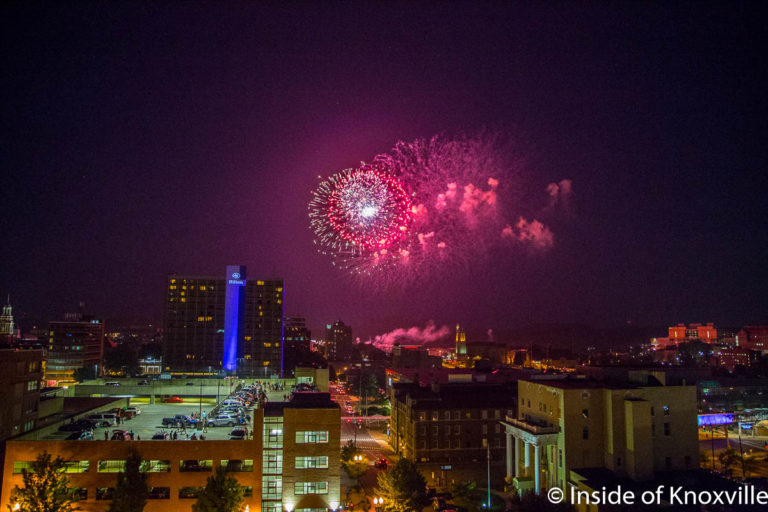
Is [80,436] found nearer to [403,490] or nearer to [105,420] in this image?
[105,420]

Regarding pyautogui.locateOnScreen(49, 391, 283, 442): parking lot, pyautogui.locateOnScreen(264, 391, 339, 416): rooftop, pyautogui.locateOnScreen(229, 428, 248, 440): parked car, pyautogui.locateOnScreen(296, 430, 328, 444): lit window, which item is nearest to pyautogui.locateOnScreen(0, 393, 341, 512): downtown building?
pyautogui.locateOnScreen(296, 430, 328, 444): lit window

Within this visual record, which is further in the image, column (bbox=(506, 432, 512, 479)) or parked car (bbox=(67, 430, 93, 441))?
column (bbox=(506, 432, 512, 479))

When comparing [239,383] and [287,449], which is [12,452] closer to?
[287,449]

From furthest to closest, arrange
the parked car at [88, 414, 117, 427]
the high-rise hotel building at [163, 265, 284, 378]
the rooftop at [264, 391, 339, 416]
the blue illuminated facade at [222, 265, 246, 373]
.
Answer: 1. the high-rise hotel building at [163, 265, 284, 378]
2. the blue illuminated facade at [222, 265, 246, 373]
3. the parked car at [88, 414, 117, 427]
4. the rooftop at [264, 391, 339, 416]

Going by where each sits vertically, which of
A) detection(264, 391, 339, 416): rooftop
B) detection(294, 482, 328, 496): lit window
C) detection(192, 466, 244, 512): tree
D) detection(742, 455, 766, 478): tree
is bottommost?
detection(742, 455, 766, 478): tree

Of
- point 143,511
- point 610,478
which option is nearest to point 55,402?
point 143,511

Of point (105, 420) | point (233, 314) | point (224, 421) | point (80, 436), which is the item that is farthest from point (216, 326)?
point (80, 436)

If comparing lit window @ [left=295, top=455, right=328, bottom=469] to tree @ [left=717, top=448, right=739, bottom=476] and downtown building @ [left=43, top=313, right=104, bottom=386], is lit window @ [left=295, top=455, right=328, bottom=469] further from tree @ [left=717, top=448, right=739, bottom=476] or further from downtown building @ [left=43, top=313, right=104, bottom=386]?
downtown building @ [left=43, top=313, right=104, bottom=386]
